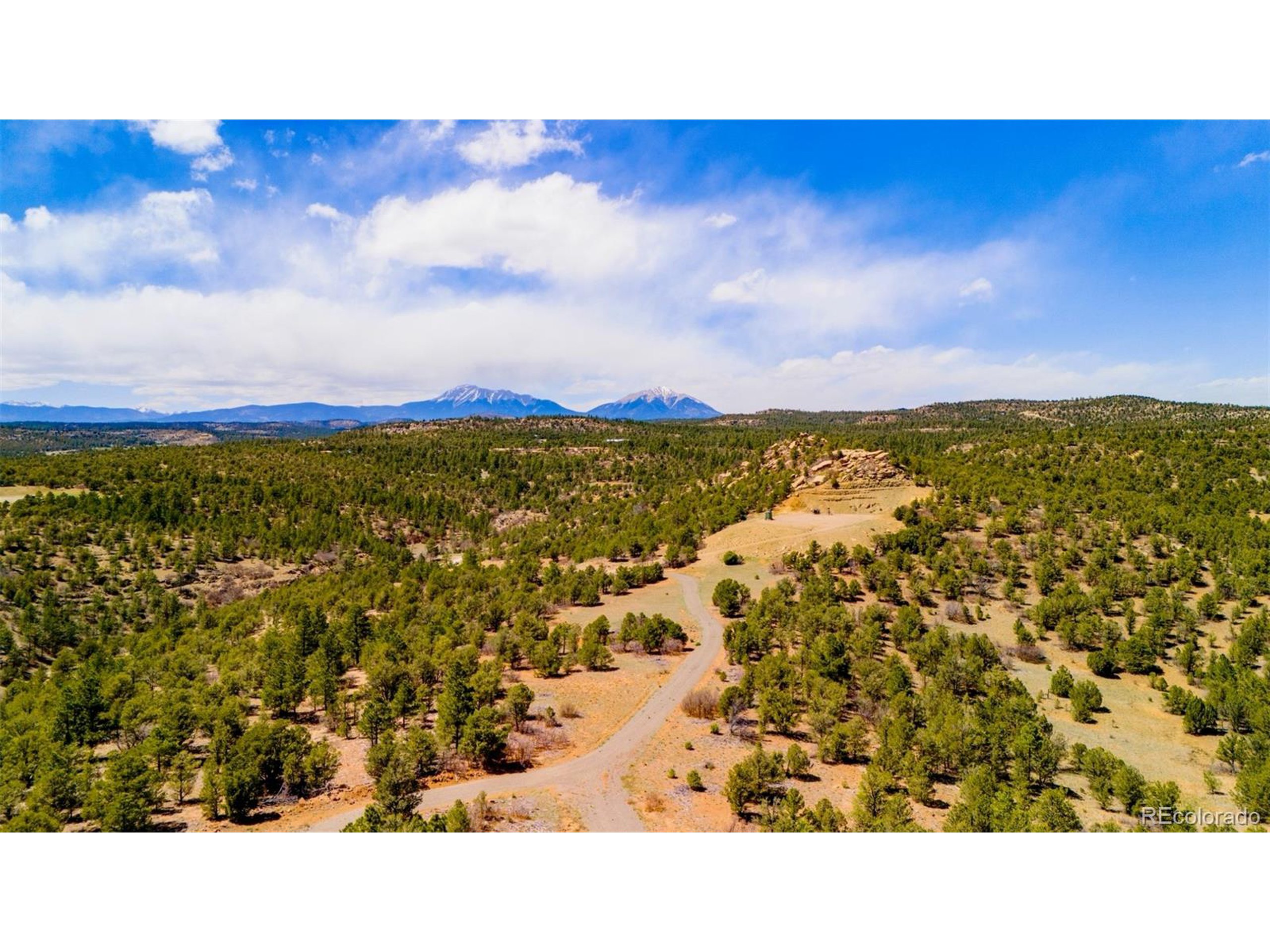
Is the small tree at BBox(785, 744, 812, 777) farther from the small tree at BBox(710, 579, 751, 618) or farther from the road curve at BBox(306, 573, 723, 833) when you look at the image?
the small tree at BBox(710, 579, 751, 618)

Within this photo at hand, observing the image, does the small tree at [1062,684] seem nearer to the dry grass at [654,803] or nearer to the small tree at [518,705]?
the dry grass at [654,803]

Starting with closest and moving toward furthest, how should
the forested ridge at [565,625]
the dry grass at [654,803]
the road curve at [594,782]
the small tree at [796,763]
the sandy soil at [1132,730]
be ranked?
the road curve at [594,782] < the dry grass at [654,803] < the forested ridge at [565,625] < the small tree at [796,763] < the sandy soil at [1132,730]

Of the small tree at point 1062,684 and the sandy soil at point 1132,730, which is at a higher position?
the small tree at point 1062,684

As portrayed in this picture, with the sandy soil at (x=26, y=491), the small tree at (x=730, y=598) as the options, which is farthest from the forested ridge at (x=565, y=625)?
the sandy soil at (x=26, y=491)

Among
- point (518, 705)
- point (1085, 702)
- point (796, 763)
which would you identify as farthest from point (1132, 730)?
point (518, 705)

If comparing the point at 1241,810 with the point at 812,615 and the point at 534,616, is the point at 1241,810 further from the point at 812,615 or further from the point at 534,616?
the point at 534,616

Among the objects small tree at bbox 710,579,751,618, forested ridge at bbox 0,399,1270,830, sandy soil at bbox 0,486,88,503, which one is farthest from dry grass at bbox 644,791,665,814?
sandy soil at bbox 0,486,88,503

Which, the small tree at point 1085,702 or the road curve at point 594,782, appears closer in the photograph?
the road curve at point 594,782

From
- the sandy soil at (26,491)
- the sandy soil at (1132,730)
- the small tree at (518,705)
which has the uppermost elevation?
the sandy soil at (26,491)
